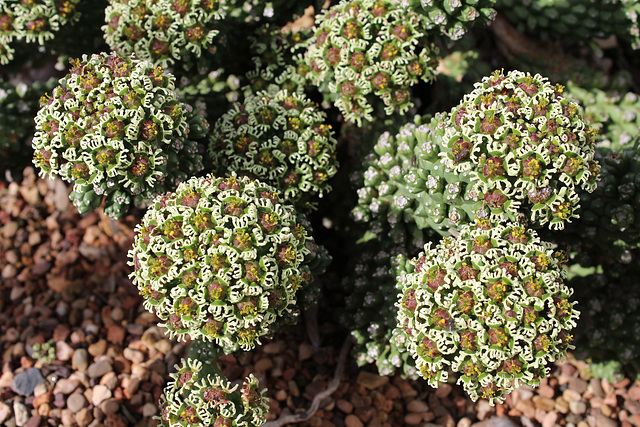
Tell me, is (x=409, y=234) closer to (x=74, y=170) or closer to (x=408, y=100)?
(x=408, y=100)

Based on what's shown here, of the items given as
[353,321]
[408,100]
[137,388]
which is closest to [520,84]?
[408,100]

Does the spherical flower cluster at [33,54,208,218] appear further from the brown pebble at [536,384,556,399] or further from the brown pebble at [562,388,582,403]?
the brown pebble at [562,388,582,403]

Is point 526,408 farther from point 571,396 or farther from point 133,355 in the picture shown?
point 133,355

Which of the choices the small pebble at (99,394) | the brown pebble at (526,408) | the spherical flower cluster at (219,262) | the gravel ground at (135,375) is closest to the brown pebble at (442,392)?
the gravel ground at (135,375)

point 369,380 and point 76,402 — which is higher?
point 76,402

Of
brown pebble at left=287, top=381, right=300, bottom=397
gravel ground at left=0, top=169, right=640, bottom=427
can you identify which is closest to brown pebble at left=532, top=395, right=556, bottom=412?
gravel ground at left=0, top=169, right=640, bottom=427

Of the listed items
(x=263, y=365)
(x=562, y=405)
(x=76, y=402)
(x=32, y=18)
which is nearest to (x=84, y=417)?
(x=76, y=402)
